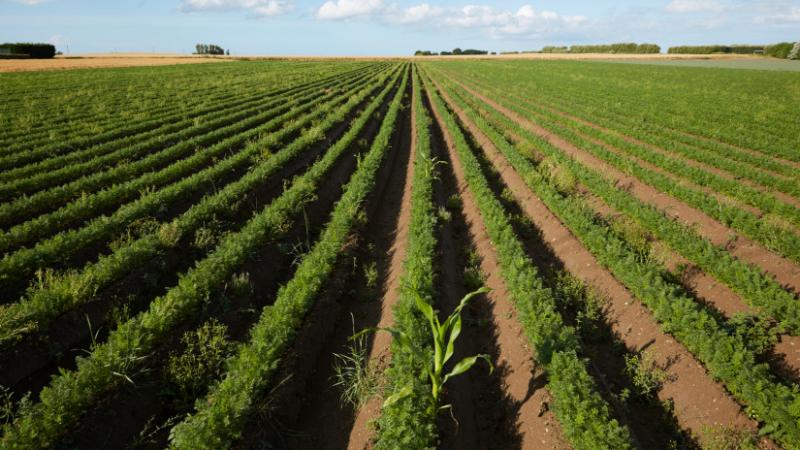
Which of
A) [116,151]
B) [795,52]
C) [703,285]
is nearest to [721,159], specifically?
[703,285]

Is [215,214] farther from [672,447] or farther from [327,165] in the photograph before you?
[672,447]

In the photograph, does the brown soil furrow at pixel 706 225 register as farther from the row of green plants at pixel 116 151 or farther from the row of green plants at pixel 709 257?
the row of green plants at pixel 116 151

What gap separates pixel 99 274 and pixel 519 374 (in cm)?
742

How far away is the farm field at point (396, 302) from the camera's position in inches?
197

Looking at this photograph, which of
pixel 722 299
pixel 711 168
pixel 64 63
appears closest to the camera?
pixel 722 299

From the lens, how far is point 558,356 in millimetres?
5348

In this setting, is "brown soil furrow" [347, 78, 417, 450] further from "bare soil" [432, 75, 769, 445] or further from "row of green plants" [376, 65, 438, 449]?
"bare soil" [432, 75, 769, 445]

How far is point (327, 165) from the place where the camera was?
14.3 meters

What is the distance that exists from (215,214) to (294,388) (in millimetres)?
6323

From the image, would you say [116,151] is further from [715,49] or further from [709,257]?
[715,49]

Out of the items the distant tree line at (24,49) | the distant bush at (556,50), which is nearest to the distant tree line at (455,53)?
the distant bush at (556,50)

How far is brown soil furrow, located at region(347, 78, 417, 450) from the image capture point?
5188mm

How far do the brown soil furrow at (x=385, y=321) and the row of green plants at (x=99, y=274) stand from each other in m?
4.59

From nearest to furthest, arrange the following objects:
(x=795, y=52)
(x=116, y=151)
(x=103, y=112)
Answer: (x=116, y=151) → (x=103, y=112) → (x=795, y=52)
